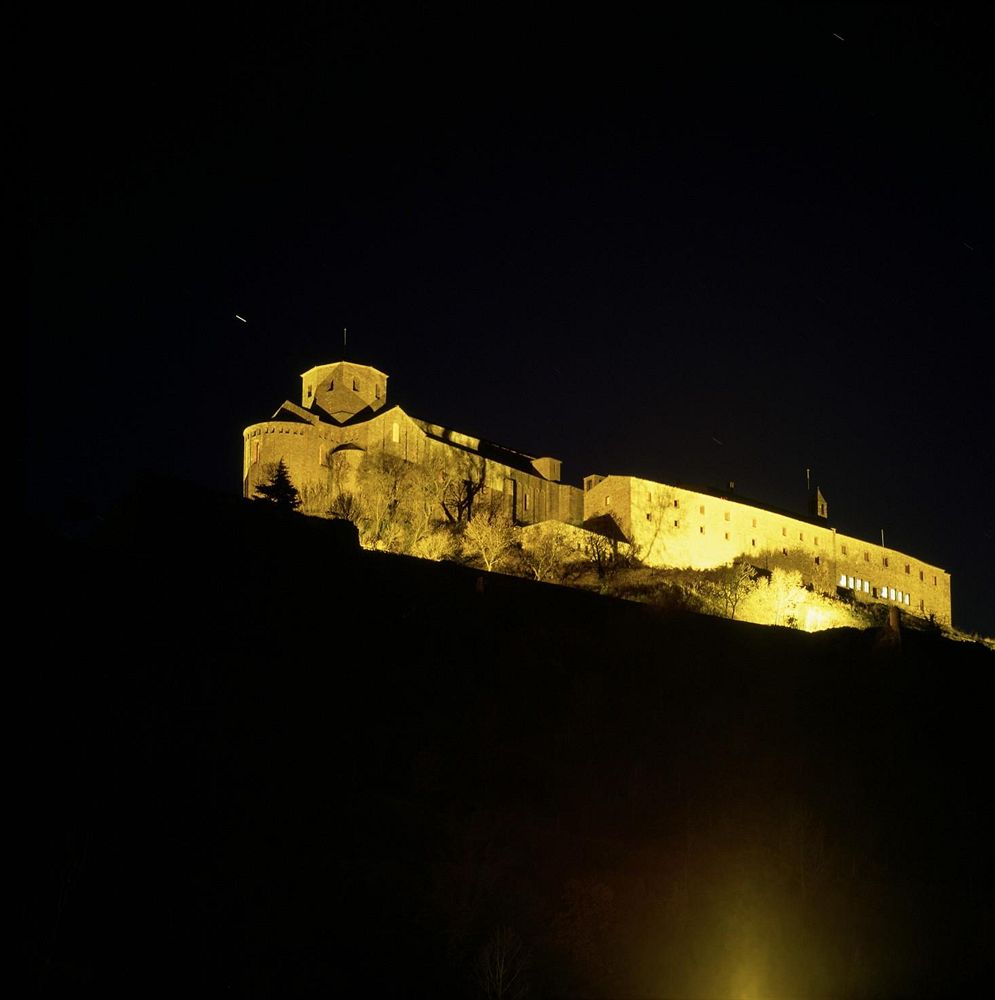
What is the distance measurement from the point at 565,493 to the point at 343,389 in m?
12.8

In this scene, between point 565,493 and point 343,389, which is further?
point 565,493

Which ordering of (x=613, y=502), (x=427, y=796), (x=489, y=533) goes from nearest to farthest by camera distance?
(x=427, y=796) → (x=489, y=533) → (x=613, y=502)

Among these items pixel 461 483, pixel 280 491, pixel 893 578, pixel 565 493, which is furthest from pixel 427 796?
pixel 893 578

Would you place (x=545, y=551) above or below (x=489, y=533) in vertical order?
below

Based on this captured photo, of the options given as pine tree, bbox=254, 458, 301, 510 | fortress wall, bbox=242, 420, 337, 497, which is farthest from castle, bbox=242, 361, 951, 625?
pine tree, bbox=254, 458, 301, 510

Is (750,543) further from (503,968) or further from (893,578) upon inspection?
(503,968)

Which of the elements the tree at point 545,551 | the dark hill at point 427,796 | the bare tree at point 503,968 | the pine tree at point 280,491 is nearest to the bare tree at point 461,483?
the tree at point 545,551

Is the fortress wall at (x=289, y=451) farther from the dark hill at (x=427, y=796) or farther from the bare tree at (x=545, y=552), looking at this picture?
the dark hill at (x=427, y=796)

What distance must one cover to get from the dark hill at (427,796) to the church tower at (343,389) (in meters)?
33.6

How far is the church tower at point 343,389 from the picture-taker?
5566 centimetres

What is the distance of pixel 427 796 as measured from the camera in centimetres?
1616

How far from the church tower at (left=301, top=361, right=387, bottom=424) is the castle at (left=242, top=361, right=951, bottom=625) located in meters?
0.05

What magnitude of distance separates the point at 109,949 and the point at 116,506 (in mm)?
10668

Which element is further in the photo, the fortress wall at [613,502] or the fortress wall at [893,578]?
the fortress wall at [893,578]
